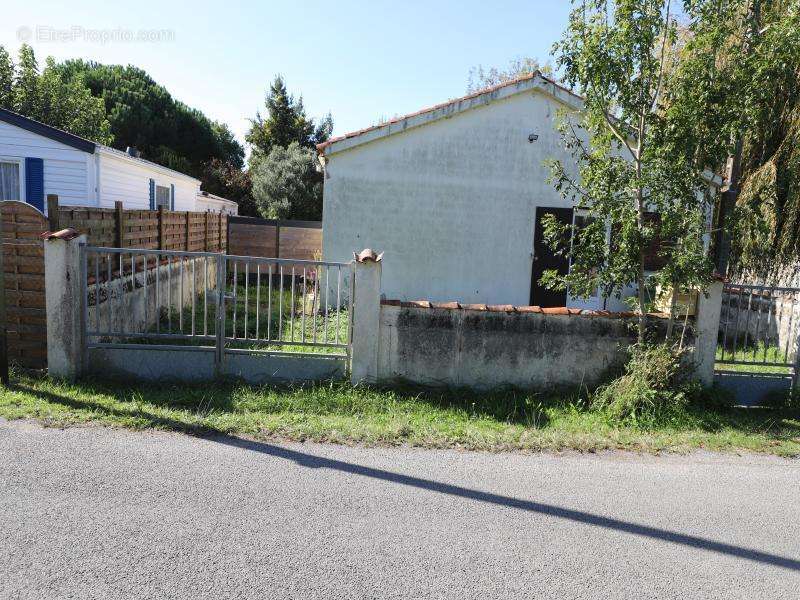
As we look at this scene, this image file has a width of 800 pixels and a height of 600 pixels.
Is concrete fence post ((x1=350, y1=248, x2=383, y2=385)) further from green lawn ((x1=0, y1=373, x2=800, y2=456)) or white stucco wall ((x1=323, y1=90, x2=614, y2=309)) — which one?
white stucco wall ((x1=323, y1=90, x2=614, y2=309))

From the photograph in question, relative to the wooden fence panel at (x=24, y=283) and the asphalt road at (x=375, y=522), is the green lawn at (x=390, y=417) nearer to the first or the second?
the asphalt road at (x=375, y=522)

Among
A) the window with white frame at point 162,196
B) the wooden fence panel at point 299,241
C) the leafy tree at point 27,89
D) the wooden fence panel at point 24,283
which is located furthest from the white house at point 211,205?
the wooden fence panel at point 24,283

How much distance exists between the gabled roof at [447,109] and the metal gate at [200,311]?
2438 mm

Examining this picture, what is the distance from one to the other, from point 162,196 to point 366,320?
13.5m

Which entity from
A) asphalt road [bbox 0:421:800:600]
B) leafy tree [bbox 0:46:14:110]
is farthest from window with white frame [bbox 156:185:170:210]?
asphalt road [bbox 0:421:800:600]

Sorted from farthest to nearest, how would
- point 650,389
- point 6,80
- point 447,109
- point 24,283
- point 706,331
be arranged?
point 6,80 < point 447,109 < point 24,283 < point 706,331 < point 650,389

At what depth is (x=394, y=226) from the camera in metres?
10.3

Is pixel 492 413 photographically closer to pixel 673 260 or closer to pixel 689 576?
pixel 673 260

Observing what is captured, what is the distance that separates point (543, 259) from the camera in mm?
10602

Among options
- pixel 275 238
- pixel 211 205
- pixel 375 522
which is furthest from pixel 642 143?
pixel 211 205

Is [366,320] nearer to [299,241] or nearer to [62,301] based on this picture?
[62,301]

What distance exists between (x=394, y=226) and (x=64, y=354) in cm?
589

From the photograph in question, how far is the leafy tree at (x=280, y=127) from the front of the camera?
3275 centimetres

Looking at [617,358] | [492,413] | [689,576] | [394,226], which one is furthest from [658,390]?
[394,226]
